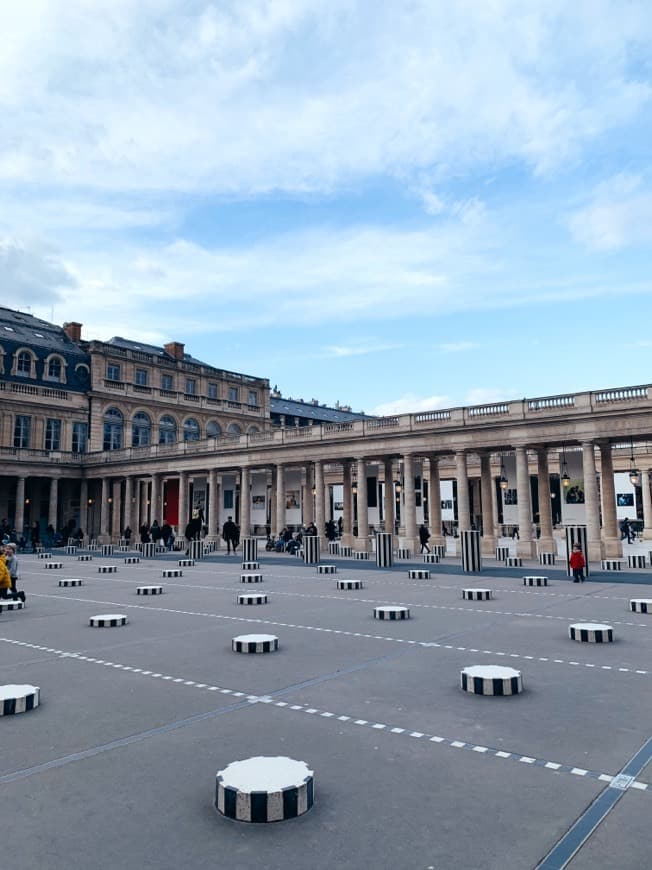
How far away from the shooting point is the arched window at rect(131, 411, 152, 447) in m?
65.0

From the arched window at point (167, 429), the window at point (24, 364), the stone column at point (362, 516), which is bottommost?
the stone column at point (362, 516)

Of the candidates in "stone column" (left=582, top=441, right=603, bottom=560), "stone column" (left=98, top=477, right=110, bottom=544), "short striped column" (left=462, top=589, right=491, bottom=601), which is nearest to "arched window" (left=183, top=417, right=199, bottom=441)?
"stone column" (left=98, top=477, right=110, bottom=544)

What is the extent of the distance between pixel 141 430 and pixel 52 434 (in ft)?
30.7

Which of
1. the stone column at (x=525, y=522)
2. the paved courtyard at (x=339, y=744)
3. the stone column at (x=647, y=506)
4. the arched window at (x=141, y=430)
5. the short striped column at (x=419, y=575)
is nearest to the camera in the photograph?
the paved courtyard at (x=339, y=744)

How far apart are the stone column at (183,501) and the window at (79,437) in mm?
14256

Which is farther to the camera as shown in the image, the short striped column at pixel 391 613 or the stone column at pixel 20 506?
the stone column at pixel 20 506

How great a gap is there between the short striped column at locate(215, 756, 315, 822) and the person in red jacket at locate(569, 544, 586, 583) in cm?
1817

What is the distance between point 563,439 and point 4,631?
28.4m

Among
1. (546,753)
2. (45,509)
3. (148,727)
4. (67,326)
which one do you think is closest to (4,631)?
(148,727)

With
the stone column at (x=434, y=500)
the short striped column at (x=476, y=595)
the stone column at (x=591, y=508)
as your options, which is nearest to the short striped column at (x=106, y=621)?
the short striped column at (x=476, y=595)

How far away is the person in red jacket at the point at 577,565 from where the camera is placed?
2106cm

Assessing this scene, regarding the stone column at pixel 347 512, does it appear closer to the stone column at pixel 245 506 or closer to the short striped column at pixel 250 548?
the stone column at pixel 245 506

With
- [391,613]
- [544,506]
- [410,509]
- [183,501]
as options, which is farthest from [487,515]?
[391,613]

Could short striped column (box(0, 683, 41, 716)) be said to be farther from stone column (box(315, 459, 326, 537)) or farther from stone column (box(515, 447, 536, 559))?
stone column (box(315, 459, 326, 537))
